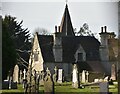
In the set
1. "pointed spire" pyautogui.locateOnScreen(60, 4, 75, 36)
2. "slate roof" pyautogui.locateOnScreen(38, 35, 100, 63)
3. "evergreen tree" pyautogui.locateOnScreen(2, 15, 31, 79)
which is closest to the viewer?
"evergreen tree" pyautogui.locateOnScreen(2, 15, 31, 79)

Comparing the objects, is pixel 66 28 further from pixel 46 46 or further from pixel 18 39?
pixel 18 39

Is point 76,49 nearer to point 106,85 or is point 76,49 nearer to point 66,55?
point 66,55

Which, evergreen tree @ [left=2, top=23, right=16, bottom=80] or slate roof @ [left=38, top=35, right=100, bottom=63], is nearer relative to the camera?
evergreen tree @ [left=2, top=23, right=16, bottom=80]

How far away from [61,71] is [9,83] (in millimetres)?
3559

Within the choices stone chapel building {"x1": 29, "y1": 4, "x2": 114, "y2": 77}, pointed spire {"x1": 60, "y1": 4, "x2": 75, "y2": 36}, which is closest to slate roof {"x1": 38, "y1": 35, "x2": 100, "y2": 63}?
stone chapel building {"x1": 29, "y1": 4, "x2": 114, "y2": 77}

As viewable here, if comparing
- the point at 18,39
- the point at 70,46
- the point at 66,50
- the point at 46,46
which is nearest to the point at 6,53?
the point at 18,39

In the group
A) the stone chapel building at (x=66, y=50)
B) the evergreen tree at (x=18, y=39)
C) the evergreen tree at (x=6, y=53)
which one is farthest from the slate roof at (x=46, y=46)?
the evergreen tree at (x=6, y=53)

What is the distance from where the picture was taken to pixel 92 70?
1719 centimetres

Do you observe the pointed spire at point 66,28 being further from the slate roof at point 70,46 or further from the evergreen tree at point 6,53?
the evergreen tree at point 6,53

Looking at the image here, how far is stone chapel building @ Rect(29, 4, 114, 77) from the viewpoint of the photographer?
1658 centimetres

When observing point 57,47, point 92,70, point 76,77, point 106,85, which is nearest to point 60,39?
point 57,47

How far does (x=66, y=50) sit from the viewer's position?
60.6 feet

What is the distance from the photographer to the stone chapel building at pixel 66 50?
1658 cm

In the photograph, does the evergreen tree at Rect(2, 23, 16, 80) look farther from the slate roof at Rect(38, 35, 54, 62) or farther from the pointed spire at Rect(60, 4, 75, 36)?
the pointed spire at Rect(60, 4, 75, 36)
